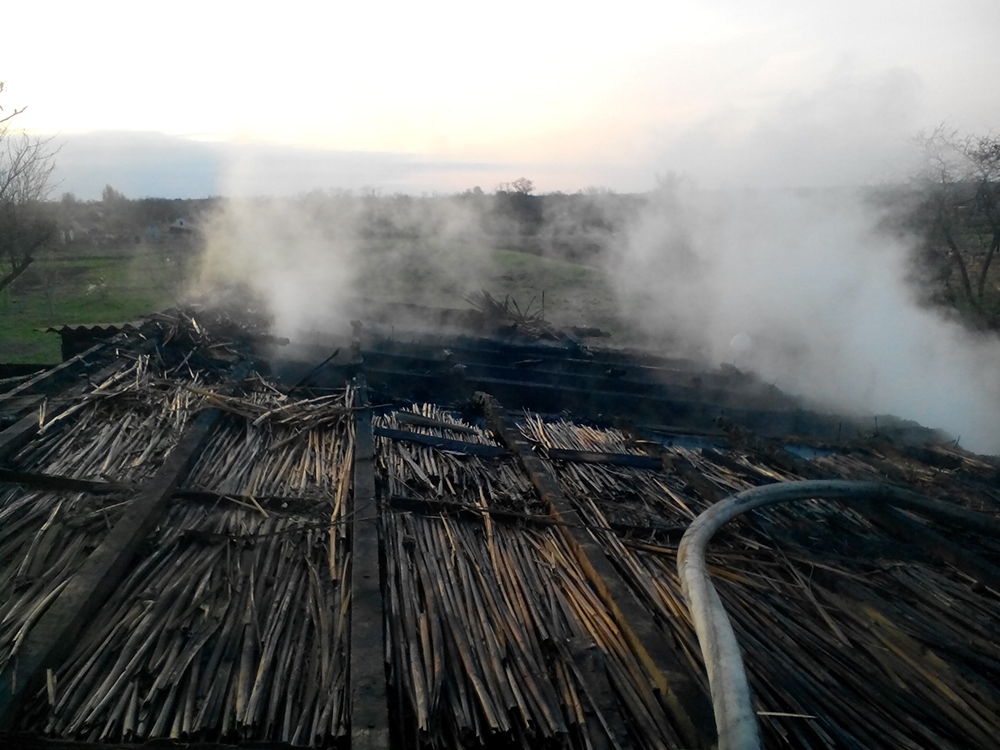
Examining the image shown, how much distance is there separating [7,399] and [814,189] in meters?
16.1

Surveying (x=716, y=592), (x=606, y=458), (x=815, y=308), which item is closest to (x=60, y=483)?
(x=606, y=458)

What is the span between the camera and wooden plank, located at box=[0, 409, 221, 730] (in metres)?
3.09

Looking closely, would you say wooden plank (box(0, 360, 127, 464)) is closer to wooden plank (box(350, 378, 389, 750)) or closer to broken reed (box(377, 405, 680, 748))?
wooden plank (box(350, 378, 389, 750))

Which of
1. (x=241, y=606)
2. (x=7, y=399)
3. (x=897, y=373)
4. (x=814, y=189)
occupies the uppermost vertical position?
(x=814, y=189)

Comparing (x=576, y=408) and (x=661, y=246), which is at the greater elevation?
(x=661, y=246)

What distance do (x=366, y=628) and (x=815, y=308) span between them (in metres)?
12.5

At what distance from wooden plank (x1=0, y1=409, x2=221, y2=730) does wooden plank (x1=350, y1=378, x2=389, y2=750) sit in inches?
53.0

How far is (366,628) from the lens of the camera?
356 centimetres

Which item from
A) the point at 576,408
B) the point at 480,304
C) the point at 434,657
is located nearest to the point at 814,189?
the point at 480,304

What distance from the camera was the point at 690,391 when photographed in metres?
9.43

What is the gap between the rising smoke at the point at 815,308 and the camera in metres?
11.3

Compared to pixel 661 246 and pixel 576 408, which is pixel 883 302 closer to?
pixel 661 246

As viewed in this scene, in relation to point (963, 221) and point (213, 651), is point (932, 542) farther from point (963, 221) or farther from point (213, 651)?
point (963, 221)

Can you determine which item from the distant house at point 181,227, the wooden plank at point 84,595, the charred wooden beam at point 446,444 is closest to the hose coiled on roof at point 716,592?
the charred wooden beam at point 446,444
